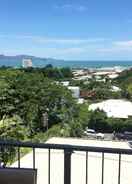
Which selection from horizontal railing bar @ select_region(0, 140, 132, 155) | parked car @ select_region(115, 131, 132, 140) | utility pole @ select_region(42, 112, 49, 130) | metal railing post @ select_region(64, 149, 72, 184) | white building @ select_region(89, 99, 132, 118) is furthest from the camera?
white building @ select_region(89, 99, 132, 118)

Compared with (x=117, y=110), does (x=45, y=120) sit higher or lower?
higher

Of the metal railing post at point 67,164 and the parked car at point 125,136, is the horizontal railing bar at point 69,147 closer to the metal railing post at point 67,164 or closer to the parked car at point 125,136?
the metal railing post at point 67,164

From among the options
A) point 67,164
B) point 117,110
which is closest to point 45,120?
point 117,110

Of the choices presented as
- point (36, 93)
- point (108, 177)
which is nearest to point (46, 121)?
point (36, 93)

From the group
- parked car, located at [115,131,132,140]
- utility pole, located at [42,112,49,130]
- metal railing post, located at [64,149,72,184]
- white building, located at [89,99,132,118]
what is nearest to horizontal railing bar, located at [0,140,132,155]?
metal railing post, located at [64,149,72,184]

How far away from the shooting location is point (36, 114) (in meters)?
21.9

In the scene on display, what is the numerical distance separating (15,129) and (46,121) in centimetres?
894

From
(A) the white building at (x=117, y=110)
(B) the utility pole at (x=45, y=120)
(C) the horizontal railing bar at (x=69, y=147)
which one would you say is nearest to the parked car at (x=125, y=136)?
(A) the white building at (x=117, y=110)

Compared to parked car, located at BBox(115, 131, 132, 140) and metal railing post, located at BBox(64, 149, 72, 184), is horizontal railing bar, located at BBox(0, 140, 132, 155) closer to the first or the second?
metal railing post, located at BBox(64, 149, 72, 184)

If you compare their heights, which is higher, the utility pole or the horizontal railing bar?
the horizontal railing bar

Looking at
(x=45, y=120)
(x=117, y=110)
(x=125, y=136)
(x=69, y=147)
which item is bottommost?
(x=125, y=136)

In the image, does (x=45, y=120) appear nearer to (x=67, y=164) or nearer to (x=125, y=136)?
(x=125, y=136)

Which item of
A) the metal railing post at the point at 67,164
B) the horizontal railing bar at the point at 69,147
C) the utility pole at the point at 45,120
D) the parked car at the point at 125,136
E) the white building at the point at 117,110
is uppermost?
the horizontal railing bar at the point at 69,147

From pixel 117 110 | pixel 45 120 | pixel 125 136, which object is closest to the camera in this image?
pixel 45 120
